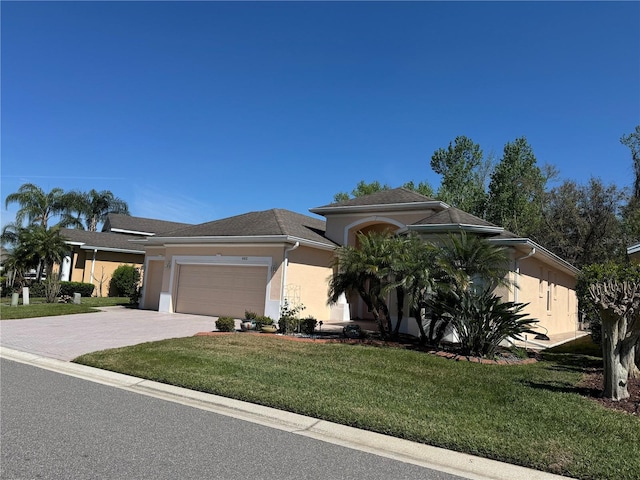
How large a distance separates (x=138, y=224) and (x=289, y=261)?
1005 inches

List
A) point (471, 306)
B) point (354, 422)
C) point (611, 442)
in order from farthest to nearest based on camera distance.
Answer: point (471, 306) → point (354, 422) → point (611, 442)

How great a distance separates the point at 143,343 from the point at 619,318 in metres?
10.5

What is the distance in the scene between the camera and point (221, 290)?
18.7 metres

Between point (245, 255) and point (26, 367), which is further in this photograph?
point (245, 255)

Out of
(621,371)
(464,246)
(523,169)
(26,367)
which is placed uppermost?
(523,169)

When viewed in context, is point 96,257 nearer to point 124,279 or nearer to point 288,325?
point 124,279

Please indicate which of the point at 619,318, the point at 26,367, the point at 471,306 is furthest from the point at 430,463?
the point at 26,367

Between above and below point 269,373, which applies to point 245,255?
above

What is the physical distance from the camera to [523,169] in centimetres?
3512

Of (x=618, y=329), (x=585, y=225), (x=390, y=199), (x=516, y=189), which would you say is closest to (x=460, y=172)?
(x=516, y=189)

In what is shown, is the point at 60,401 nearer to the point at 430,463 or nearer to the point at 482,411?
the point at 430,463

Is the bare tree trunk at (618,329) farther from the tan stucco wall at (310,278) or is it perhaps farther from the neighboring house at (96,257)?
the neighboring house at (96,257)

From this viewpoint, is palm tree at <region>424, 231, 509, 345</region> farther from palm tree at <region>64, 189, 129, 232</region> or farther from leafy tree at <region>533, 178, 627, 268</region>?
palm tree at <region>64, 189, 129, 232</region>

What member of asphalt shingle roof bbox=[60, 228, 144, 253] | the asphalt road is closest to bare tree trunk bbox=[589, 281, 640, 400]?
the asphalt road
